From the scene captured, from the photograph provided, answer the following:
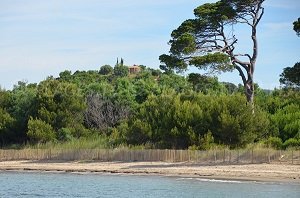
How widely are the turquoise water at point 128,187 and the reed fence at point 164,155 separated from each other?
10.0 feet

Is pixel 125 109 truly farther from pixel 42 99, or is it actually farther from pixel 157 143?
pixel 157 143

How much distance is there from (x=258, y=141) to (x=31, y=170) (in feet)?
46.9

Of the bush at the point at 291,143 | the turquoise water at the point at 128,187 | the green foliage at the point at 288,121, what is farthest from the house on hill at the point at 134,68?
the bush at the point at 291,143

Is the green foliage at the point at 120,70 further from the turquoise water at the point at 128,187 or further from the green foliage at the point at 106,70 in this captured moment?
the turquoise water at the point at 128,187

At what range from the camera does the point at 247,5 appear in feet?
138

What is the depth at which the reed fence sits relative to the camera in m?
34.6

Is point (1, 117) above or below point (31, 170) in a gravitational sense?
above

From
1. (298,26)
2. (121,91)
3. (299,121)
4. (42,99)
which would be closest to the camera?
(298,26)

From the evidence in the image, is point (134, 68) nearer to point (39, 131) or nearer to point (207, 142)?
point (39, 131)

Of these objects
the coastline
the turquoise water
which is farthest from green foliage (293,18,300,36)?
the turquoise water

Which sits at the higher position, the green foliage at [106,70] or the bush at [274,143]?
the green foliage at [106,70]

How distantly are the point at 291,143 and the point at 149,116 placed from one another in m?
9.67

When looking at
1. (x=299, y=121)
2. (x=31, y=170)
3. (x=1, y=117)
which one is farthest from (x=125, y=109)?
(x=299, y=121)

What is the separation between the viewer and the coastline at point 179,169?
32344mm
